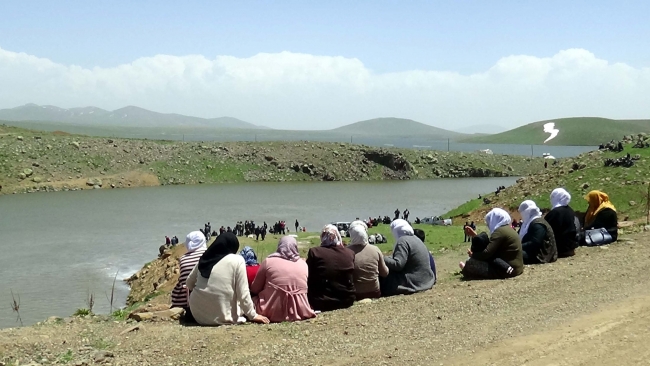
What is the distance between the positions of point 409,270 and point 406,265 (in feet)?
0.35

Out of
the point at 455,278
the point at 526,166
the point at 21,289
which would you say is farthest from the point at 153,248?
the point at 526,166

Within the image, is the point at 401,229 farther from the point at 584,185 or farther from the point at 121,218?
the point at 121,218

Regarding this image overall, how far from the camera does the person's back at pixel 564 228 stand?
12586 mm

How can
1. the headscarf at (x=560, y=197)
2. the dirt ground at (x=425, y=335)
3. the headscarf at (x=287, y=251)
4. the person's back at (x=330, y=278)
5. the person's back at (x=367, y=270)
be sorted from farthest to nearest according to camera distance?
the headscarf at (x=560, y=197), the person's back at (x=367, y=270), the person's back at (x=330, y=278), the headscarf at (x=287, y=251), the dirt ground at (x=425, y=335)

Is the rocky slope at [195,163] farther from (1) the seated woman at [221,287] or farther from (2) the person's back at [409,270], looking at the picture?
(2) the person's back at [409,270]

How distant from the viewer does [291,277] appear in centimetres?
921

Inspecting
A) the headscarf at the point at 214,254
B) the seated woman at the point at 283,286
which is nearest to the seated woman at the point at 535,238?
the seated woman at the point at 283,286

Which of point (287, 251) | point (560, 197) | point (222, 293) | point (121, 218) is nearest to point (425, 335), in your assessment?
point (287, 251)

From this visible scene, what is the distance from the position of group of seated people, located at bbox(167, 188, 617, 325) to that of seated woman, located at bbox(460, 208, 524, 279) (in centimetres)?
2

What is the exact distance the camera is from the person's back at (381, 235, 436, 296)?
34.4ft

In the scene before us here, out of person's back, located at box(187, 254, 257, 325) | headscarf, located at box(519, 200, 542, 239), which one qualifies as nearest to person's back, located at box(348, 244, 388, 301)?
person's back, located at box(187, 254, 257, 325)

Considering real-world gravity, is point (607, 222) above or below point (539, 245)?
above

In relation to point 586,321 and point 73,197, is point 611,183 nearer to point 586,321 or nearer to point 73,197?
point 586,321

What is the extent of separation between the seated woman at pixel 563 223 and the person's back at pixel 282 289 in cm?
608
